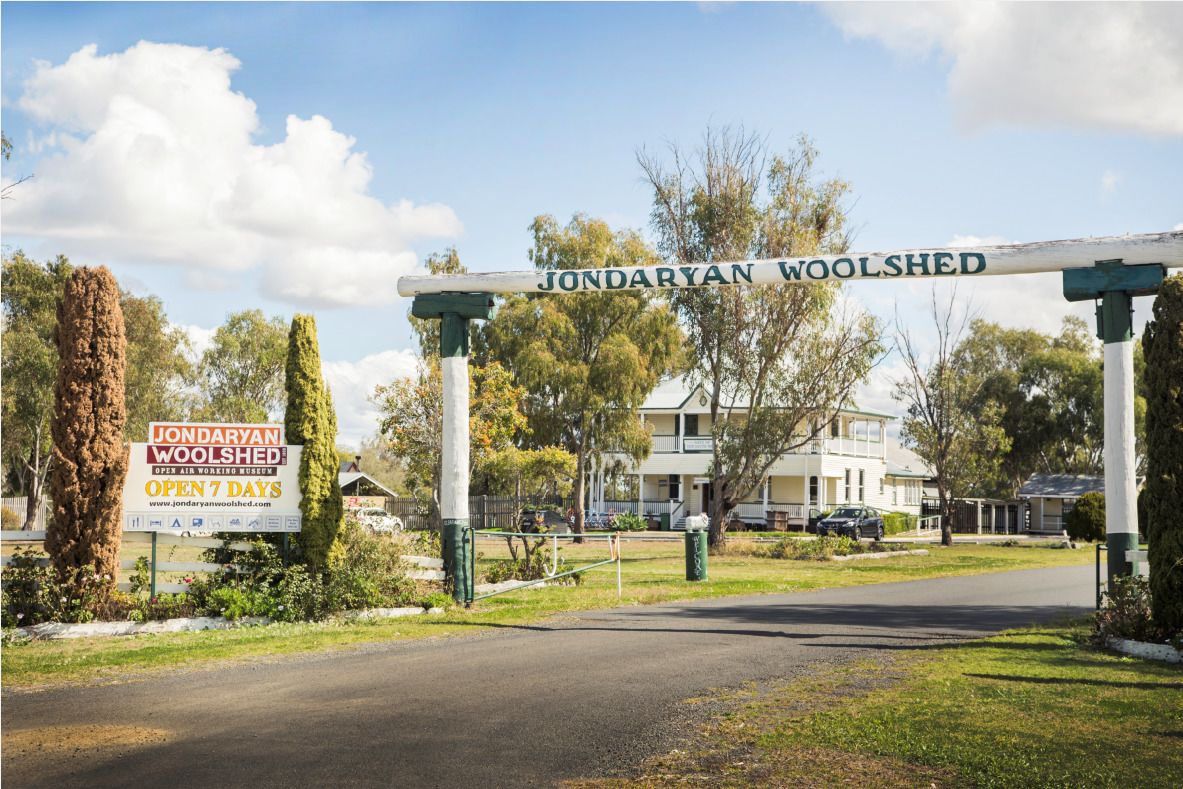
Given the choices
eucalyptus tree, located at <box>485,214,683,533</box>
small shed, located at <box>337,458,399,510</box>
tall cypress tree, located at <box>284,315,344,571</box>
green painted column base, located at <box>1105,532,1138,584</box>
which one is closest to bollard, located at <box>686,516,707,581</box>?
tall cypress tree, located at <box>284,315,344,571</box>

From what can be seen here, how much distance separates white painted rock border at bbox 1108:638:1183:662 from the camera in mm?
11336

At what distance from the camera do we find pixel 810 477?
5547cm

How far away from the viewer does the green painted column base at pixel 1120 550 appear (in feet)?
42.5

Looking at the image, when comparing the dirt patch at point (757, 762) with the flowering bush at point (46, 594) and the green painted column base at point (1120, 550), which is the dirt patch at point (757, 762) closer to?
the green painted column base at point (1120, 550)

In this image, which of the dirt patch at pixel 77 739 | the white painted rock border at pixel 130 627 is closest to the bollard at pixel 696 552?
the white painted rock border at pixel 130 627

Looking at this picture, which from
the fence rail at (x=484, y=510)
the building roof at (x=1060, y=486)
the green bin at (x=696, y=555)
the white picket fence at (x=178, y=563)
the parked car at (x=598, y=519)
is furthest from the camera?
the building roof at (x=1060, y=486)

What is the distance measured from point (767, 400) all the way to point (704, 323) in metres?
3.12

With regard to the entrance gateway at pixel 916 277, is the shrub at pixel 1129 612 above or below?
below

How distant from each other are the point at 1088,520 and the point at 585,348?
22386 mm

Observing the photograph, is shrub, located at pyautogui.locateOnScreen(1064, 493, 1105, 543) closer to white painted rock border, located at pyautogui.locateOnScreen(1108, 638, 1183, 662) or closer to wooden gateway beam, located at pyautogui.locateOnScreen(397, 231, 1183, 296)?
wooden gateway beam, located at pyautogui.locateOnScreen(397, 231, 1183, 296)

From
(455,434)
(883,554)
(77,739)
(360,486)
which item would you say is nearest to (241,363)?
(360,486)

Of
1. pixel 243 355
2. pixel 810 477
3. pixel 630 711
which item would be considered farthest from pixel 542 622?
pixel 243 355

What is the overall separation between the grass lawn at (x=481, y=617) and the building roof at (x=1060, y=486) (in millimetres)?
29658

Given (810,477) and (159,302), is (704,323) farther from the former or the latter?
(159,302)
